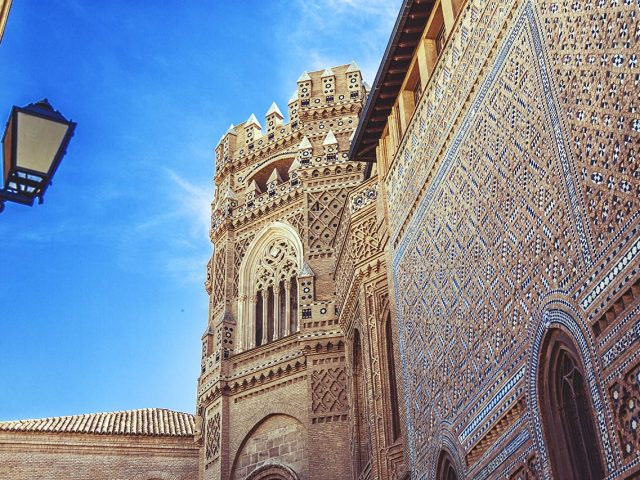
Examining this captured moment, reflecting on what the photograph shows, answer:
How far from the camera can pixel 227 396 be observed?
20.2m

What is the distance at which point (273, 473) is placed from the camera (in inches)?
734

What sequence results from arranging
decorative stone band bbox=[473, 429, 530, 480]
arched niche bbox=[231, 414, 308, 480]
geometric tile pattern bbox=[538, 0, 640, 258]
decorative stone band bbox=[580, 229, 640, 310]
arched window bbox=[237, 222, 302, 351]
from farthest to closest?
arched window bbox=[237, 222, 302, 351]
arched niche bbox=[231, 414, 308, 480]
decorative stone band bbox=[473, 429, 530, 480]
geometric tile pattern bbox=[538, 0, 640, 258]
decorative stone band bbox=[580, 229, 640, 310]

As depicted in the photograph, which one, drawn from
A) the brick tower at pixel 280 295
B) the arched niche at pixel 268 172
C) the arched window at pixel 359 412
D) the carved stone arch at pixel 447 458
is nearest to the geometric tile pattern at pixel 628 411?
the carved stone arch at pixel 447 458

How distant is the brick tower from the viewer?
18.3 meters

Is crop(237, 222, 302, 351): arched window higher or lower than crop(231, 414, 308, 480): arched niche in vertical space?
higher

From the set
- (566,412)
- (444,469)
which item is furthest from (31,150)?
(444,469)

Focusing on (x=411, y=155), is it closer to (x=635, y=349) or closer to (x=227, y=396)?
(x=635, y=349)

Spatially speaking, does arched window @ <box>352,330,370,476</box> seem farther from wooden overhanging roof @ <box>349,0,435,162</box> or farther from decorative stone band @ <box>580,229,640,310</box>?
decorative stone band @ <box>580,229,640,310</box>

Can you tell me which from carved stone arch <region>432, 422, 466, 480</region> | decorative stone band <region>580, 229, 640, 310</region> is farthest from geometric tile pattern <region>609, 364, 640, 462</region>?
carved stone arch <region>432, 422, 466, 480</region>

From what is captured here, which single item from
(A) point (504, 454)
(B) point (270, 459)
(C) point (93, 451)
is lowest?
(A) point (504, 454)

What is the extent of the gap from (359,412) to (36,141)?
1199 centimetres

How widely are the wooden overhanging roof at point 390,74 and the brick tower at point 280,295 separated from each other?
498 centimetres

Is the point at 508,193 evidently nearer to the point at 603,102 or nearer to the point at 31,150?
the point at 603,102

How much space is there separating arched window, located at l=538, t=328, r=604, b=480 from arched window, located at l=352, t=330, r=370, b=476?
294 inches
